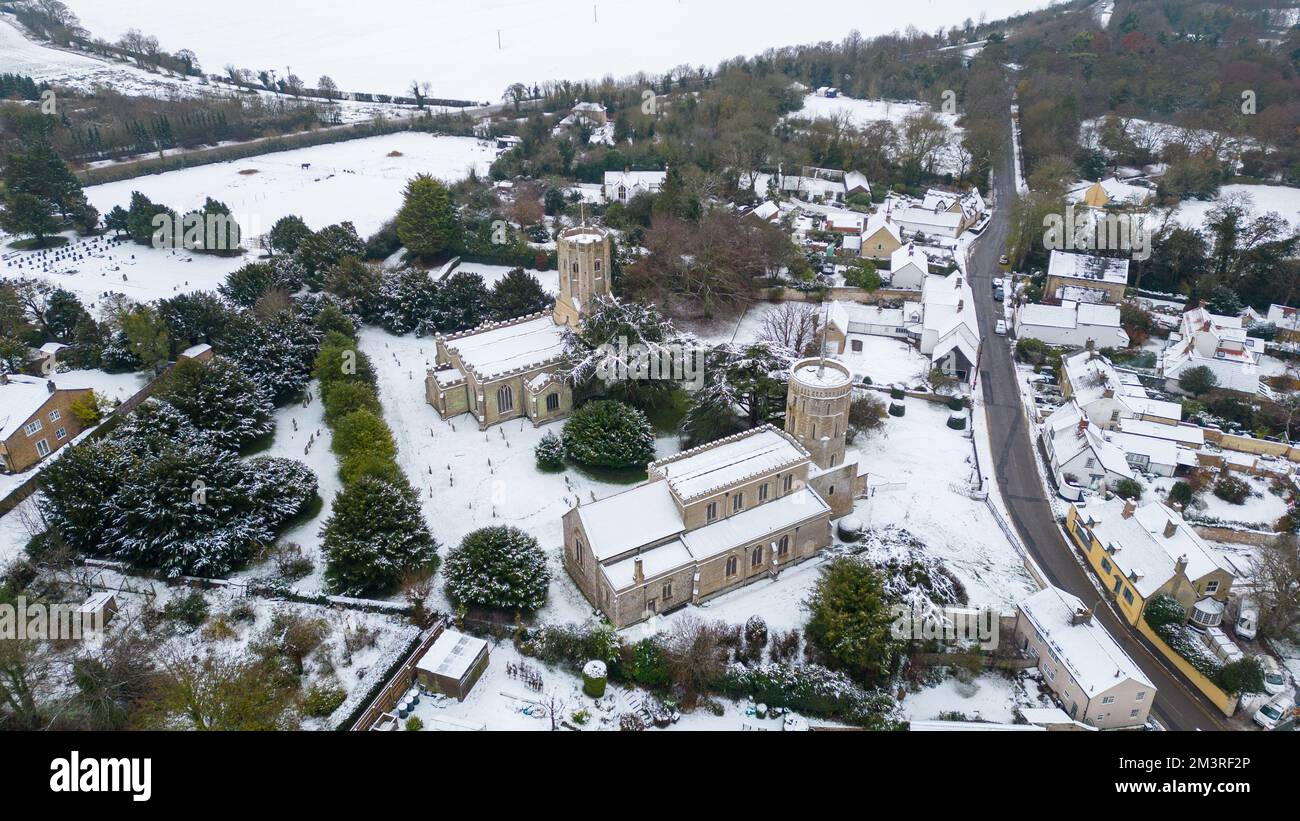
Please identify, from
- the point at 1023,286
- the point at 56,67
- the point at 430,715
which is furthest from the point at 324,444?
the point at 56,67

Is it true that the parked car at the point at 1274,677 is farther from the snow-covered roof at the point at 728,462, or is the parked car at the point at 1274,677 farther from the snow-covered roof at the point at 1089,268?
the snow-covered roof at the point at 1089,268

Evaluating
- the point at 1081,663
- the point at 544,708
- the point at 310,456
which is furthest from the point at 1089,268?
the point at 310,456

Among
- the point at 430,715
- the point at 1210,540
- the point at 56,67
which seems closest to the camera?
the point at 430,715

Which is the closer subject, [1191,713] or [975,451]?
[1191,713]

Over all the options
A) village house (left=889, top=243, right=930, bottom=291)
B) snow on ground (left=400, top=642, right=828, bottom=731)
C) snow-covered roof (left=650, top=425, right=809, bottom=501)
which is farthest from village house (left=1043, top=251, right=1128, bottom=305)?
snow on ground (left=400, top=642, right=828, bottom=731)

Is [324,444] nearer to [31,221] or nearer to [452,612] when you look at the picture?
[452,612]
